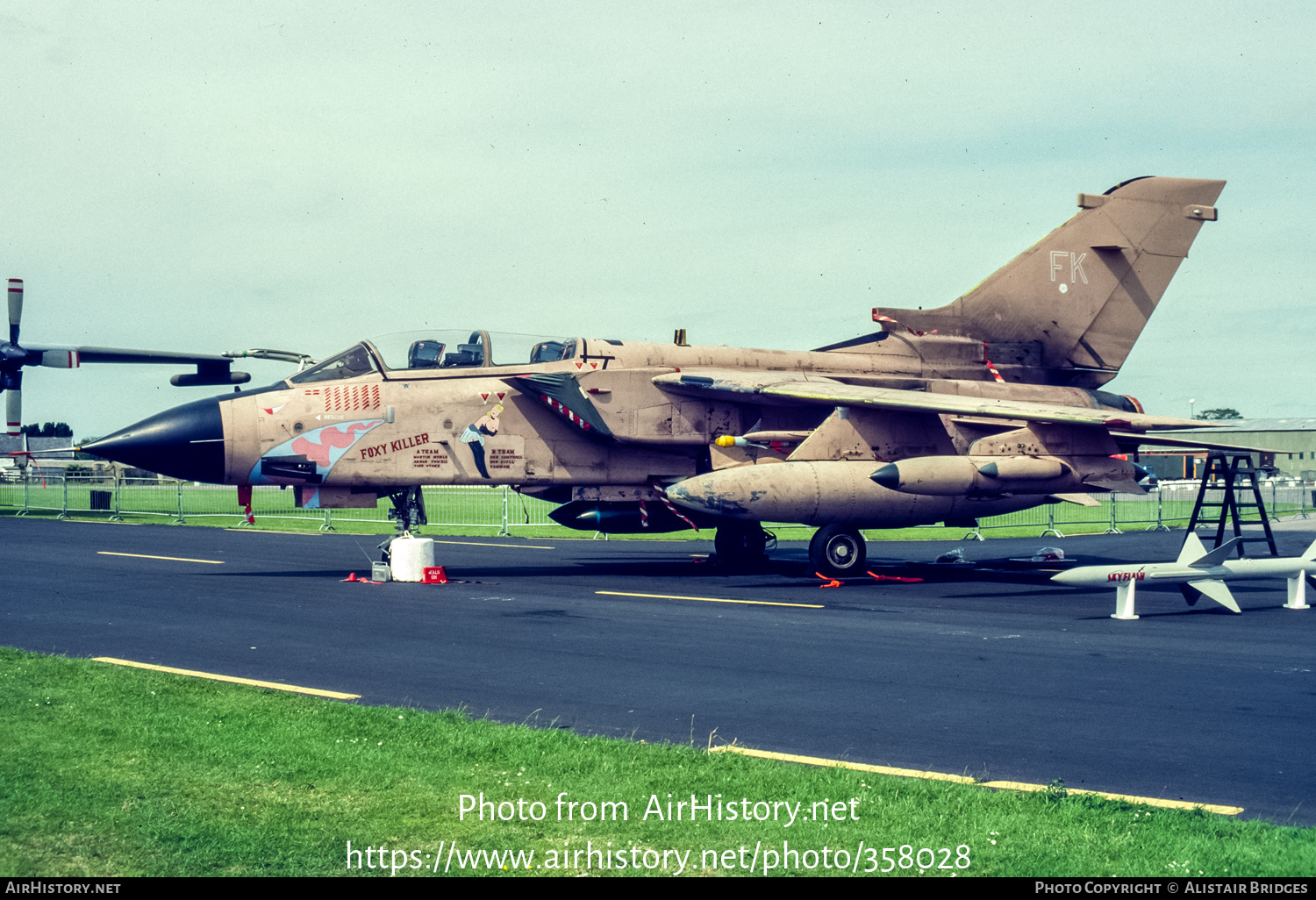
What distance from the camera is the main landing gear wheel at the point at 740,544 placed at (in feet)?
67.8

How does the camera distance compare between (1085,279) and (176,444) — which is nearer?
(176,444)

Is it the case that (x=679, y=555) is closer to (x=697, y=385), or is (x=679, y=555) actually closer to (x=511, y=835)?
(x=697, y=385)

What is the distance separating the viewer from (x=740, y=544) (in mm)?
20719

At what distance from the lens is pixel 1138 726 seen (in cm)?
786

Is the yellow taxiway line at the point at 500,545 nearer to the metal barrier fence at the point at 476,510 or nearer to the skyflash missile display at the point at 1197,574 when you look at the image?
the metal barrier fence at the point at 476,510

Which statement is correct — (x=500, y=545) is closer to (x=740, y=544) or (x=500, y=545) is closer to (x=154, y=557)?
(x=740, y=544)

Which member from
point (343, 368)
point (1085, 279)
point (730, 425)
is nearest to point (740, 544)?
point (730, 425)

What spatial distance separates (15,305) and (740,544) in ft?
47.7

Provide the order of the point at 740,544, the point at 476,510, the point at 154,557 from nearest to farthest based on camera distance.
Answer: the point at 740,544
the point at 154,557
the point at 476,510

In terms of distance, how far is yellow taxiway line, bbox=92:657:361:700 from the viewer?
A: 8.77 meters

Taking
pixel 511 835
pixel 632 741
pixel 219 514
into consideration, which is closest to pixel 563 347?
pixel 632 741

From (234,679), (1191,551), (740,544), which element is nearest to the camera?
(234,679)

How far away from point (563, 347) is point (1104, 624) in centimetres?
964

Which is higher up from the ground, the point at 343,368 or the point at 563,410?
the point at 343,368
